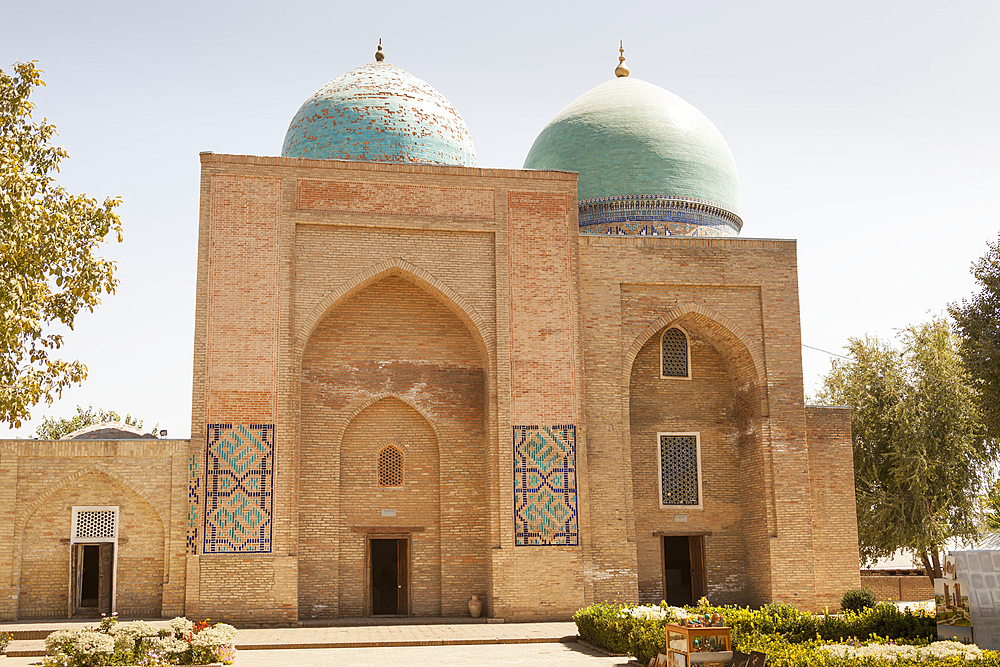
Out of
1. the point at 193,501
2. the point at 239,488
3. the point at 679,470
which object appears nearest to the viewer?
the point at 193,501

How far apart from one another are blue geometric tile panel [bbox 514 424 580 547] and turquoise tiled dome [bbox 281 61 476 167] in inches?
191

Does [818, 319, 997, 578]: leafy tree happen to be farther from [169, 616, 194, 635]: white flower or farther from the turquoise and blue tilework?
[169, 616, 194, 635]: white flower

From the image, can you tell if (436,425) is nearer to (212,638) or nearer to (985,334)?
(212,638)

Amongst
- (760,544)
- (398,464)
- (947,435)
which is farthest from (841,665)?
(947,435)

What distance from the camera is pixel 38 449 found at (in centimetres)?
1408

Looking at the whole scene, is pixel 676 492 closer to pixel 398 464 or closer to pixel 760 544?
pixel 760 544

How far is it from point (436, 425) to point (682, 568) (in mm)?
4597

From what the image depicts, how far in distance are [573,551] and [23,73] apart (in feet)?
30.5

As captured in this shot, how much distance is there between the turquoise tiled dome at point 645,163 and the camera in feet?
58.4

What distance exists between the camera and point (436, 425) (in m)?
15.6

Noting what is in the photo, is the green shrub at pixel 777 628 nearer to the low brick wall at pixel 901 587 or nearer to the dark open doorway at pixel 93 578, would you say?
the dark open doorway at pixel 93 578

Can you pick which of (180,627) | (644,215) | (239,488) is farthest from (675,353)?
(180,627)

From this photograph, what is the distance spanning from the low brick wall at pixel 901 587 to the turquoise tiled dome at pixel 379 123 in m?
12.8

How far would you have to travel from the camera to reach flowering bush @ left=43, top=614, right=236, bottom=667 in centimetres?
930
